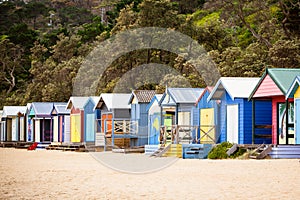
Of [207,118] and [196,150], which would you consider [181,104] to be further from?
[196,150]

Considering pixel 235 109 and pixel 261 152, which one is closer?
pixel 261 152

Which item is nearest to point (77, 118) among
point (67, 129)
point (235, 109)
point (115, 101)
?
point (67, 129)

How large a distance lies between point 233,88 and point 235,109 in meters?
0.95

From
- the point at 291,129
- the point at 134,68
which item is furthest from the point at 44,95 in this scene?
the point at 291,129

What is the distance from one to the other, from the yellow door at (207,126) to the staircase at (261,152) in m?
4.74

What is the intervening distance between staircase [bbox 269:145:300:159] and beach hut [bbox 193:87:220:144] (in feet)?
19.2

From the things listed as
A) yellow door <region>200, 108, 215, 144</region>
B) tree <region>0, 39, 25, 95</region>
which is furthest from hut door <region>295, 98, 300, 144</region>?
tree <region>0, 39, 25, 95</region>

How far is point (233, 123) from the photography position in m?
30.8

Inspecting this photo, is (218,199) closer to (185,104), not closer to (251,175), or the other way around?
(251,175)

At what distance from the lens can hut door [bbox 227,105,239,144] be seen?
30.4 meters

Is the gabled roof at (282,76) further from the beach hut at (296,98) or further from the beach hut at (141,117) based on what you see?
the beach hut at (141,117)

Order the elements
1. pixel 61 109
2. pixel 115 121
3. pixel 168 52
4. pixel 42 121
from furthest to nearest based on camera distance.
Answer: pixel 168 52 < pixel 42 121 < pixel 61 109 < pixel 115 121

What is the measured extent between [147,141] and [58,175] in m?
19.3

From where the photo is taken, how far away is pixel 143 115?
40500 millimetres
